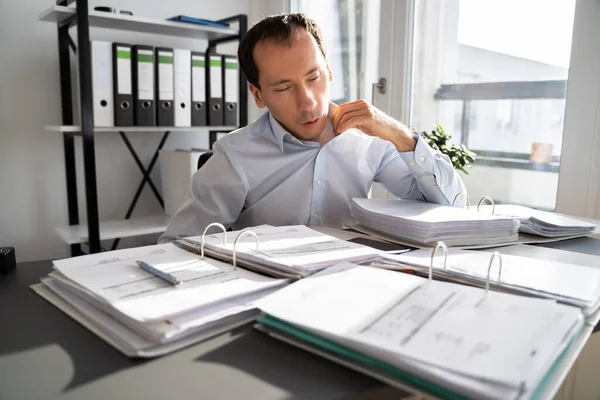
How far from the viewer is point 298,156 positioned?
1398 millimetres

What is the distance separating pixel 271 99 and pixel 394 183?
1.48ft

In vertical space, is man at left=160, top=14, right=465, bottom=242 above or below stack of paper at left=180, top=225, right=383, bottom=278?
above

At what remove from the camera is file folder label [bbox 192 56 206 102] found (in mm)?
2375

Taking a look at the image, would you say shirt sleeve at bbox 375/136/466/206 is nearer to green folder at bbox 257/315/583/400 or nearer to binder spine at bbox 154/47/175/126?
green folder at bbox 257/315/583/400

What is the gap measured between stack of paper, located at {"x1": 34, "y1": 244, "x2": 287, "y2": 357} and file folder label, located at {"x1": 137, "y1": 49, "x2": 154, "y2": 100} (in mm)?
1612

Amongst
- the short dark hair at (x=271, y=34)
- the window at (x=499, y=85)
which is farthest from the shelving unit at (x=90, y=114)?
the short dark hair at (x=271, y=34)

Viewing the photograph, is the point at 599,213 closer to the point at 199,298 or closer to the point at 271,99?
the point at 271,99

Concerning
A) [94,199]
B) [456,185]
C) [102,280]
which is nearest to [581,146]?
[456,185]

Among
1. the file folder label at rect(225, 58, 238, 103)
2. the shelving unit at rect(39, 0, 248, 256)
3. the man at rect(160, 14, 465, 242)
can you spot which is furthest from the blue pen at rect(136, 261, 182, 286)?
the file folder label at rect(225, 58, 238, 103)

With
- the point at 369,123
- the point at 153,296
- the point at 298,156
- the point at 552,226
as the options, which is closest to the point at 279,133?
the point at 298,156

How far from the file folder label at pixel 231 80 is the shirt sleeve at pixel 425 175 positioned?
1261 millimetres

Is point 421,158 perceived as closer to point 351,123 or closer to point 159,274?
point 351,123

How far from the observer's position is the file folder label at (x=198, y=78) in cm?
238

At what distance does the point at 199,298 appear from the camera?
596mm
